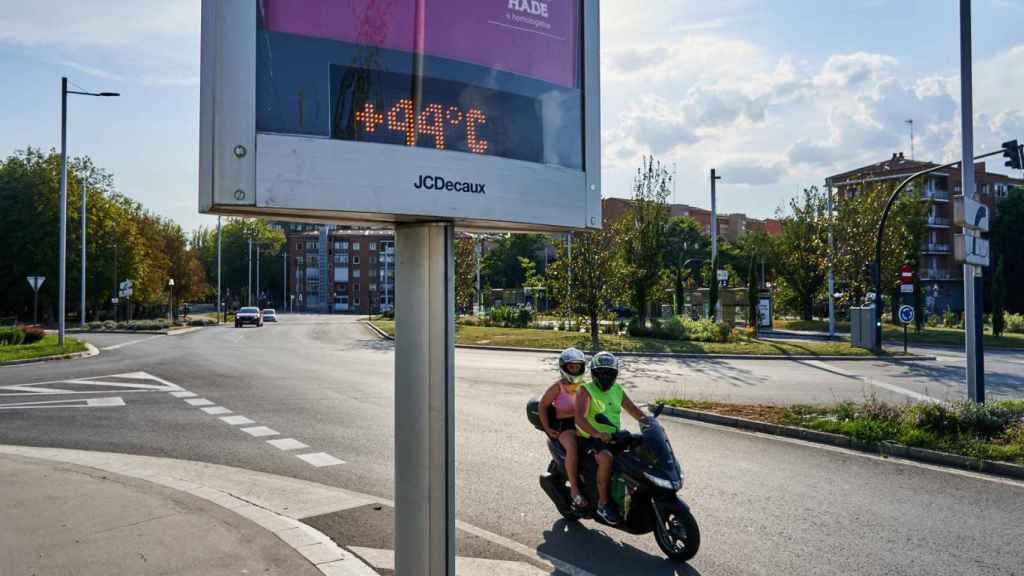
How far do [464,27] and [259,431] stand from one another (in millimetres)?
8734

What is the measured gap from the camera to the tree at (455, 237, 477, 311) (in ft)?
151

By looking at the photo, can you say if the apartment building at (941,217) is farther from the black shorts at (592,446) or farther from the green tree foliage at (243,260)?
the green tree foliage at (243,260)

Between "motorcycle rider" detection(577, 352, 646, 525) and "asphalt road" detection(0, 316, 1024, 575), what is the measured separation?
42 centimetres

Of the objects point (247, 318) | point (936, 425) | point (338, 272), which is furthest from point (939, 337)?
point (338, 272)

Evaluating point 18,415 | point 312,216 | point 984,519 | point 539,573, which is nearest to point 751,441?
point 984,519

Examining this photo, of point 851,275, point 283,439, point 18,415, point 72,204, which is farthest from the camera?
point 72,204

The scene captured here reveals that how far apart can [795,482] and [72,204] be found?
59.0 meters

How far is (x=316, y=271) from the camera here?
383 feet

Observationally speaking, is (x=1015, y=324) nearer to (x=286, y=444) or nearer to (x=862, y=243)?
(x=862, y=243)

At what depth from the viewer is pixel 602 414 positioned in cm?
571

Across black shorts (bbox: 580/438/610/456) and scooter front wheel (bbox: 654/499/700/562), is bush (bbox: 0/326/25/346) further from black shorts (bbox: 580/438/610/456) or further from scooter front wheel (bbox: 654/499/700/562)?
scooter front wheel (bbox: 654/499/700/562)

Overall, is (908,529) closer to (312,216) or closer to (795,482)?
(795,482)

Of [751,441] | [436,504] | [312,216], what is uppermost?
[312,216]

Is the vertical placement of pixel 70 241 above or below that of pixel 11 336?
above
